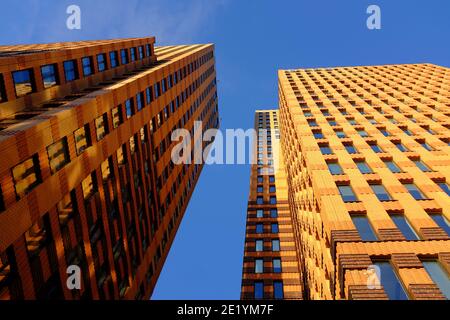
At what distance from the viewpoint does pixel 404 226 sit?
2031 centimetres

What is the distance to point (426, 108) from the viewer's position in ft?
123

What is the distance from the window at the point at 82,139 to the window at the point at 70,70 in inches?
275

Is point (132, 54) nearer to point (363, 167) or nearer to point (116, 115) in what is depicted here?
point (116, 115)

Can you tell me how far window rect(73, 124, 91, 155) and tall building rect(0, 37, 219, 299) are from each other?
67mm

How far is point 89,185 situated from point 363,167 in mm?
19774

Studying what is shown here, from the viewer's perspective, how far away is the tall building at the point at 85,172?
1806 centimetres

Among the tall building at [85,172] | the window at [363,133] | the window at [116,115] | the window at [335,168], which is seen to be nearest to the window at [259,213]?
the tall building at [85,172]

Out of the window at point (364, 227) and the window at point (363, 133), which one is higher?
the window at point (363, 133)

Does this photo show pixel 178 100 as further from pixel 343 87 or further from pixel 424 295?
pixel 424 295

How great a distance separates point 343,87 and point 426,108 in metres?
13.6

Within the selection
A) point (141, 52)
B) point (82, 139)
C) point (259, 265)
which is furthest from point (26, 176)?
point (259, 265)

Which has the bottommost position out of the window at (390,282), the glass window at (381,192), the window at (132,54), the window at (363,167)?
the window at (390,282)

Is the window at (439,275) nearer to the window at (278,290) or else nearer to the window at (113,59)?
the window at (278,290)

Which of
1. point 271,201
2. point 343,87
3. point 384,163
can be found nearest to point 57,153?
point 384,163
